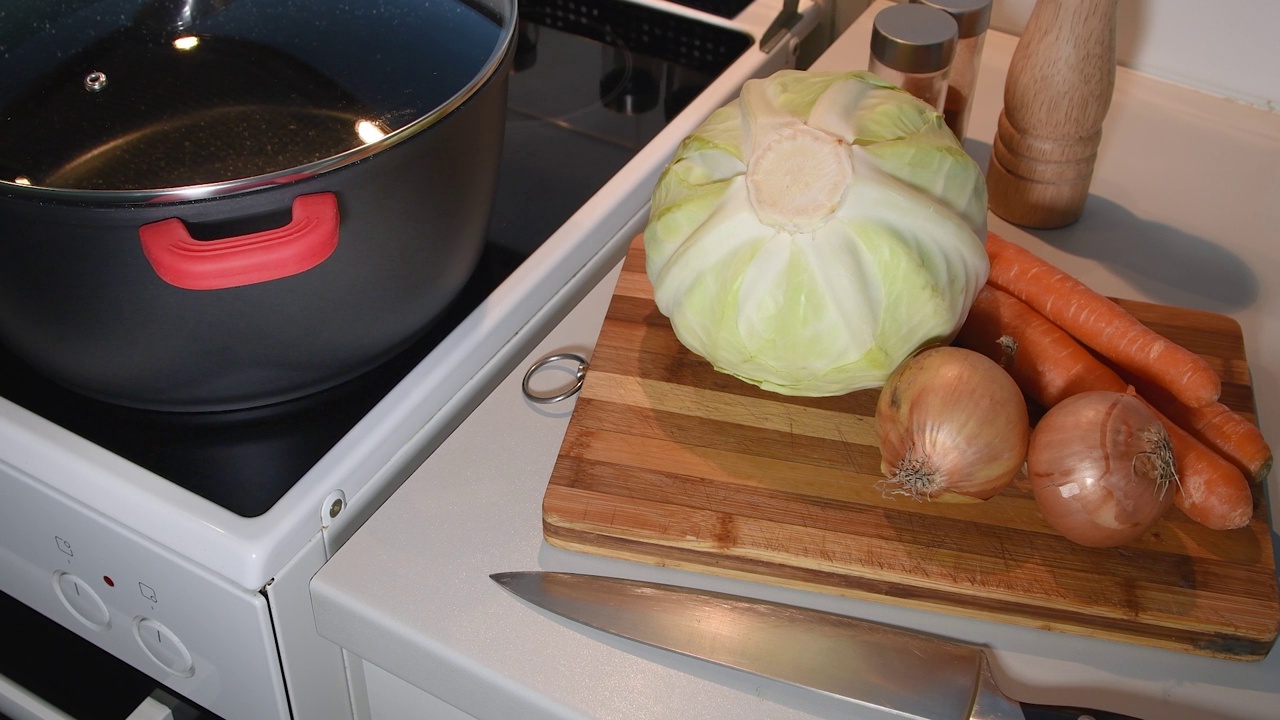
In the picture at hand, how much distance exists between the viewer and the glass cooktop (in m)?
0.68

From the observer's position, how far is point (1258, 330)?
2.71ft

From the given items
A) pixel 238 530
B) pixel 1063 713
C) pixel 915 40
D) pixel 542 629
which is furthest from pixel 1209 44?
pixel 238 530

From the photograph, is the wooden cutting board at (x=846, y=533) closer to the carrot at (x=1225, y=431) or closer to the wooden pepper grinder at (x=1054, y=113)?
the carrot at (x=1225, y=431)

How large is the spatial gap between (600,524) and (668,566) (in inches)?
2.0

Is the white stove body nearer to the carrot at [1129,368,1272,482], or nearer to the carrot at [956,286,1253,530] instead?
the carrot at [956,286,1253,530]

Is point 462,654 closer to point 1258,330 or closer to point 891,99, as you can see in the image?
point 891,99

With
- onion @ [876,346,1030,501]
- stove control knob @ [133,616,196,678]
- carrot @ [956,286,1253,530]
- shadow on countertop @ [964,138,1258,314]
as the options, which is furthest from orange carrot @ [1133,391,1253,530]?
stove control knob @ [133,616,196,678]

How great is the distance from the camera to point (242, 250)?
559 mm

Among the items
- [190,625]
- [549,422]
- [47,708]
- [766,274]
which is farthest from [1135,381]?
[47,708]

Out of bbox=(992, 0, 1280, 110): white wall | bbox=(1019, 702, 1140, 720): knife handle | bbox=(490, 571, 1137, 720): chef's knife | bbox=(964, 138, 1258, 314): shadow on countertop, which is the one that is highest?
bbox=(992, 0, 1280, 110): white wall

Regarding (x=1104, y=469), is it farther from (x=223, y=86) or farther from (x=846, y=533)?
(x=223, y=86)

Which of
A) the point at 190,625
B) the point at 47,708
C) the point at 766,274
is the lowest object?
the point at 47,708

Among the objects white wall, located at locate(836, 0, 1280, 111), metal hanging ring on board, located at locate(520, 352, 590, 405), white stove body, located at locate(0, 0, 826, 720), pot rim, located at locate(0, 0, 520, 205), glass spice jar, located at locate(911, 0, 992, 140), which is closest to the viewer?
pot rim, located at locate(0, 0, 520, 205)

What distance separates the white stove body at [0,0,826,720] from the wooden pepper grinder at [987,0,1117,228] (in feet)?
1.02
